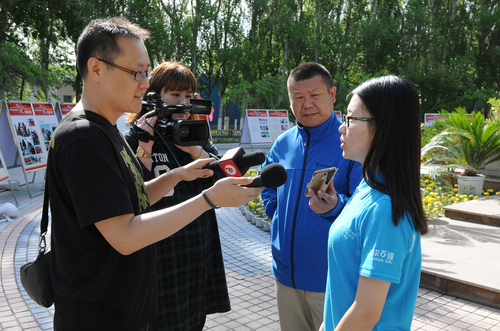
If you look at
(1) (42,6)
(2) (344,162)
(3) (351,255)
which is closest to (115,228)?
(3) (351,255)

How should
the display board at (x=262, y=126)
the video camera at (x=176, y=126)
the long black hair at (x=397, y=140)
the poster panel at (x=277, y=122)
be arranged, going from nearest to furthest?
1. the long black hair at (x=397, y=140)
2. the video camera at (x=176, y=126)
3. the display board at (x=262, y=126)
4. the poster panel at (x=277, y=122)

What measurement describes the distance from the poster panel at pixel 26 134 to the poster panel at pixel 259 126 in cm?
721

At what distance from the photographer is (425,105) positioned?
25.2 metres

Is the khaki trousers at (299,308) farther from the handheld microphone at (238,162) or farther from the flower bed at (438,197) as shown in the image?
the flower bed at (438,197)

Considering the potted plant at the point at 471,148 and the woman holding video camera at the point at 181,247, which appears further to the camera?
the potted plant at the point at 471,148

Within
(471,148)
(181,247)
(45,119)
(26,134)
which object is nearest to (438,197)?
(471,148)

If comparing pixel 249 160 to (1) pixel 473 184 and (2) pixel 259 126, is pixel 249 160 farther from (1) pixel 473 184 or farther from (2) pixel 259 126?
(2) pixel 259 126

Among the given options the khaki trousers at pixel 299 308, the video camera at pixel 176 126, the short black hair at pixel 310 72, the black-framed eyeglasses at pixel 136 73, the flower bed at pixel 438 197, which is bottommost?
the flower bed at pixel 438 197

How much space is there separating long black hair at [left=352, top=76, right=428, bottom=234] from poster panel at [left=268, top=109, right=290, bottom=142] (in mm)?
13451

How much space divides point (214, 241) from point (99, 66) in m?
1.34

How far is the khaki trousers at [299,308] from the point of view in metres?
2.20

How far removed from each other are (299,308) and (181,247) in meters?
0.80

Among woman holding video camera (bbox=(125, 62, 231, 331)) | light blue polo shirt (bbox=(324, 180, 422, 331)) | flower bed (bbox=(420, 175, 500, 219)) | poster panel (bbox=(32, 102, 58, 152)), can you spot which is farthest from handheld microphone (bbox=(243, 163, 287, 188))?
poster panel (bbox=(32, 102, 58, 152))

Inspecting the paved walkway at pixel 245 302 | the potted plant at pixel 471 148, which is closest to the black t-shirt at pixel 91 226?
the paved walkway at pixel 245 302
